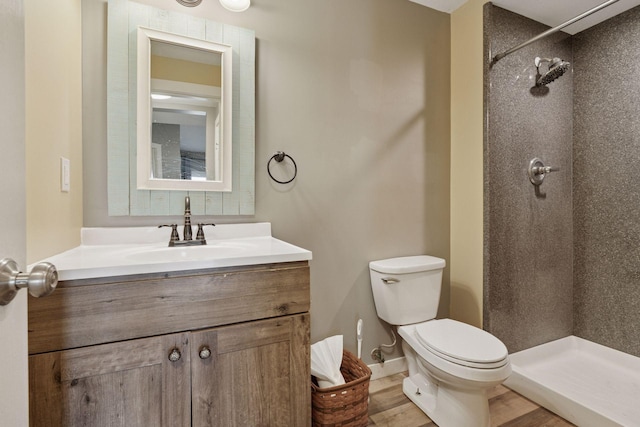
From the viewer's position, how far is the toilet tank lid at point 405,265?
1.69m

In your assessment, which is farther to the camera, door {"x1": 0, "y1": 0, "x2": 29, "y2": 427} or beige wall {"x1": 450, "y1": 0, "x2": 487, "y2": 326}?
beige wall {"x1": 450, "y1": 0, "x2": 487, "y2": 326}

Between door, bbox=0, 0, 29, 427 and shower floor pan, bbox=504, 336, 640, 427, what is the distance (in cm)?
213

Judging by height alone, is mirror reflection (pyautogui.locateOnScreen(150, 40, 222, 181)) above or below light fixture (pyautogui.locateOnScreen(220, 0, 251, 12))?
below

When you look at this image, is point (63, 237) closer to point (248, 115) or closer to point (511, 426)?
point (248, 115)

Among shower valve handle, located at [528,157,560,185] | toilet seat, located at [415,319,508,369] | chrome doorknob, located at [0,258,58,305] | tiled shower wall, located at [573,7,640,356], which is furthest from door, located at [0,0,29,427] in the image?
tiled shower wall, located at [573,7,640,356]

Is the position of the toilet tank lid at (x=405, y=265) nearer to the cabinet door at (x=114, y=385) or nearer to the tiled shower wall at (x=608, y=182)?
the cabinet door at (x=114, y=385)

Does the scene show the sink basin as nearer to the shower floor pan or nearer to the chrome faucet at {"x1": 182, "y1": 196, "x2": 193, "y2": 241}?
the chrome faucet at {"x1": 182, "y1": 196, "x2": 193, "y2": 241}

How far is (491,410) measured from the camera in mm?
1586

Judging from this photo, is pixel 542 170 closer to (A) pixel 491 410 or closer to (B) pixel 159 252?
(A) pixel 491 410

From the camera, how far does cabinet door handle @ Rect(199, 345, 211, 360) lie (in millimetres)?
960

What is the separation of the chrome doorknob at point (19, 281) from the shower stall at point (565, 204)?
6.70 ft

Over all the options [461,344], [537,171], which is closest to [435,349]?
[461,344]

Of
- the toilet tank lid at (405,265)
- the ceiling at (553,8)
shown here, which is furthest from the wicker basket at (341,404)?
the ceiling at (553,8)

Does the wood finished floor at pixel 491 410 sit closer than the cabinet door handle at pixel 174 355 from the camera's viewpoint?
No
